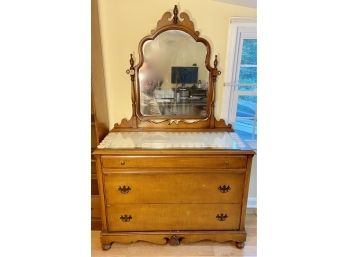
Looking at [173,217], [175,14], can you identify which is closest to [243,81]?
[175,14]

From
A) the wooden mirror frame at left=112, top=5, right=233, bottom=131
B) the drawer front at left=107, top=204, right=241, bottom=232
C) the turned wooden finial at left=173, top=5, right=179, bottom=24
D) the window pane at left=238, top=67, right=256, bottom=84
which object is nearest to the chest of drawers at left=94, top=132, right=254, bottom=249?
the drawer front at left=107, top=204, right=241, bottom=232

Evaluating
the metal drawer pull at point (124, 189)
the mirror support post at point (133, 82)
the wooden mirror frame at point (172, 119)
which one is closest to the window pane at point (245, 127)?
the wooden mirror frame at point (172, 119)

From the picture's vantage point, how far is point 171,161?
1.64 m

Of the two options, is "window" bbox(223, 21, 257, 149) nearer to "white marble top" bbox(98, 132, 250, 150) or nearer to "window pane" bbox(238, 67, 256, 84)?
"window pane" bbox(238, 67, 256, 84)

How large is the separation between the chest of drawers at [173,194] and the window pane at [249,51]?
76 cm

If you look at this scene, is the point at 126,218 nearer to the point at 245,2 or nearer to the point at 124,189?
the point at 124,189

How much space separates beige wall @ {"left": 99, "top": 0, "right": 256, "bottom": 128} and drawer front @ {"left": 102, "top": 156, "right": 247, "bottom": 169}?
0.65 meters

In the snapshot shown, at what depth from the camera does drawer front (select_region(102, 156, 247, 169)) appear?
1.64 metres
